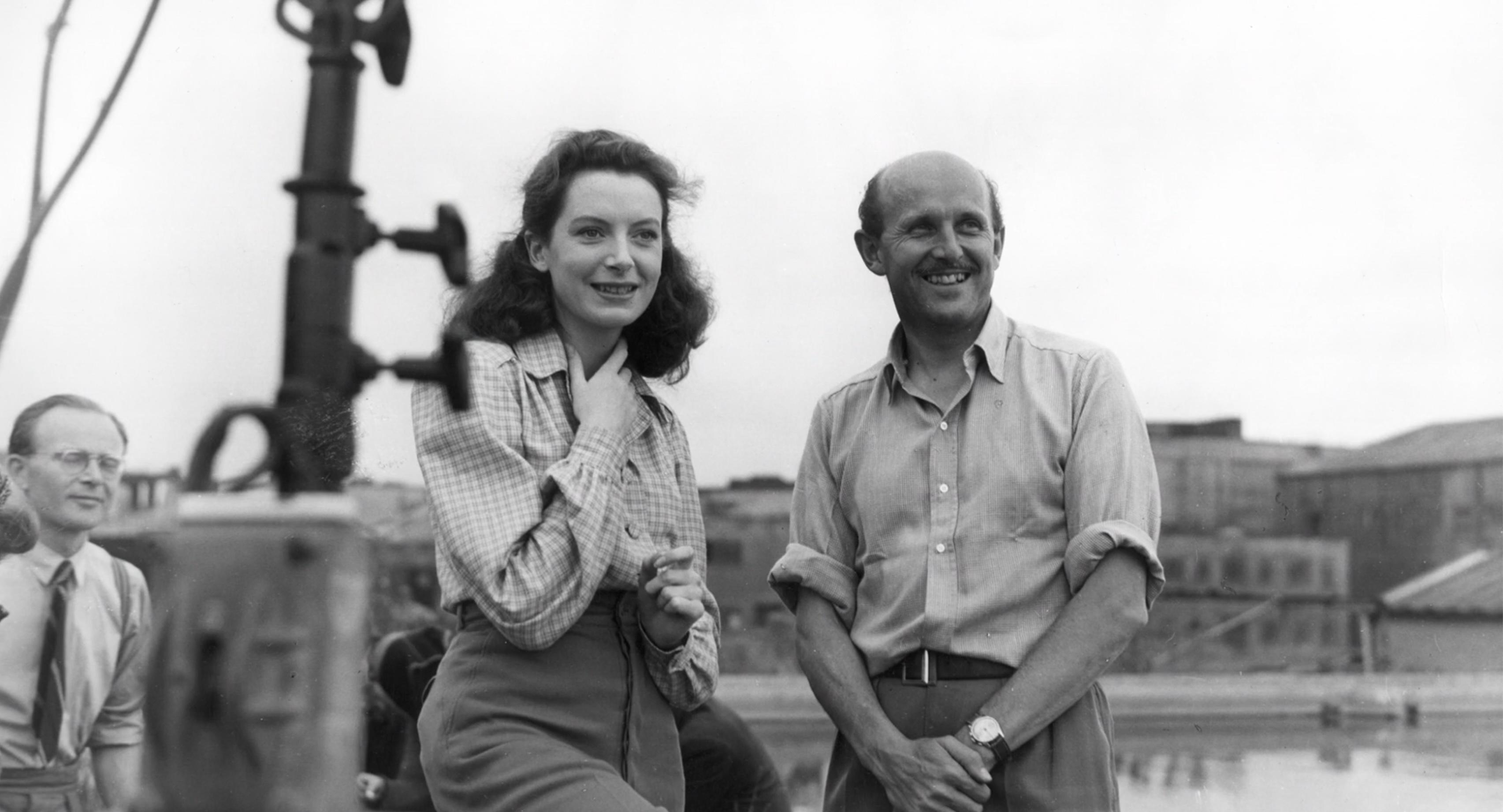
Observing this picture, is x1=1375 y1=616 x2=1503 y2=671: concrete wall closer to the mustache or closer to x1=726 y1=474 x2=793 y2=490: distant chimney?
x1=726 y1=474 x2=793 y2=490: distant chimney

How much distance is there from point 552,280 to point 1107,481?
641 millimetres

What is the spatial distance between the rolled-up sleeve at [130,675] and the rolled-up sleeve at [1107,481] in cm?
118

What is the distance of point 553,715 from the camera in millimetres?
1394

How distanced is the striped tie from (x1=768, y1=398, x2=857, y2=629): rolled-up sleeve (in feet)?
3.04

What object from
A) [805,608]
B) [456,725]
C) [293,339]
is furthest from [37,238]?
→ [805,608]

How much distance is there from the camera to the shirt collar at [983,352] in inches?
65.8

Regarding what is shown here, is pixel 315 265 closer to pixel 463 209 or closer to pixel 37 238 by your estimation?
pixel 463 209

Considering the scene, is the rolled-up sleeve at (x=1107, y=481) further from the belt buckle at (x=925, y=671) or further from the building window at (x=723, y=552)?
the building window at (x=723, y=552)

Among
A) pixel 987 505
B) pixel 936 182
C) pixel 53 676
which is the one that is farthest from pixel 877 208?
pixel 53 676

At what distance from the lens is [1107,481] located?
1.58 m

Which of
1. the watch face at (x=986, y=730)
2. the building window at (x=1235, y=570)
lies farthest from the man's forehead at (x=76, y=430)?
the building window at (x=1235, y=570)

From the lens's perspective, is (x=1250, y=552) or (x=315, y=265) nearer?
(x=315, y=265)

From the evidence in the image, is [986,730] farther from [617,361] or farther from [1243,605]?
[1243,605]

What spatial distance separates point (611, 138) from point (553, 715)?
1.99ft
